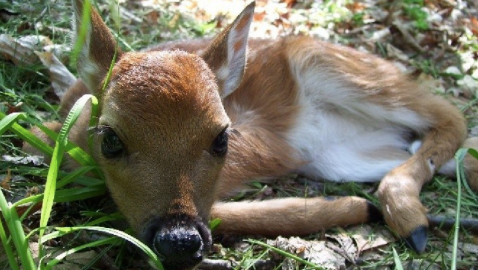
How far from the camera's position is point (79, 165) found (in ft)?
13.2

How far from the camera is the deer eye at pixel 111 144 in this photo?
3.31 metres

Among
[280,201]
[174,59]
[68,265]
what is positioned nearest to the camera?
[68,265]

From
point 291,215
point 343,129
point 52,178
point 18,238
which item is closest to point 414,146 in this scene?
point 343,129

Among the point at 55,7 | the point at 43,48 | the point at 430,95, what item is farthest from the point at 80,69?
the point at 430,95

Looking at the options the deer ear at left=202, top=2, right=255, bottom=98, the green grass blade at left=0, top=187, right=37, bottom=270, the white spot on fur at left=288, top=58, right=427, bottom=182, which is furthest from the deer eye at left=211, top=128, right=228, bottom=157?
the white spot on fur at left=288, top=58, right=427, bottom=182

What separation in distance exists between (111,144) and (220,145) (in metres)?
Result: 0.59

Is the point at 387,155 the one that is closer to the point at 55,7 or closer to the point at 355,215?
the point at 355,215

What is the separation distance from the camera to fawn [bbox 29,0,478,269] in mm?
3189

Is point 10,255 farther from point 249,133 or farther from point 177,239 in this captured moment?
point 249,133

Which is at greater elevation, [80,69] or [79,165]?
[80,69]

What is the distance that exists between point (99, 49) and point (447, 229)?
253 centimetres

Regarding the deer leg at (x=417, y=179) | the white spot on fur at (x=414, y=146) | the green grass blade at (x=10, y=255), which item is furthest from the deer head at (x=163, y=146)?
the white spot on fur at (x=414, y=146)

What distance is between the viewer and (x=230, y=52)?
160 inches

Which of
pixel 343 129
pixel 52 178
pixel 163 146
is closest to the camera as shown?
pixel 52 178
